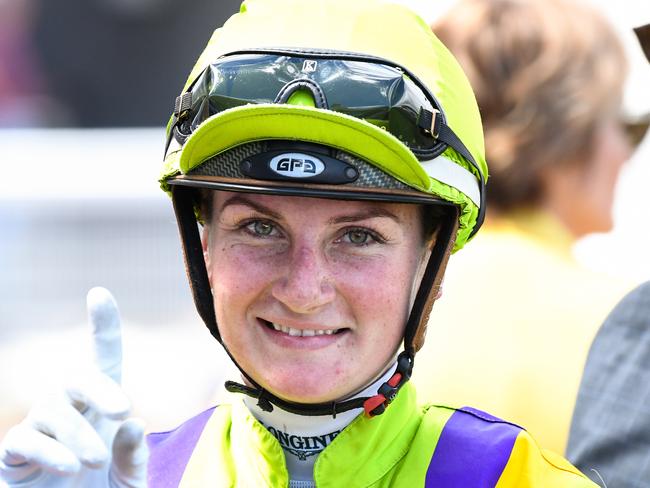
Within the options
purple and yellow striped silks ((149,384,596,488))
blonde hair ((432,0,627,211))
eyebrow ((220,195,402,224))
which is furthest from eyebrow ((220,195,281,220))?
blonde hair ((432,0,627,211))

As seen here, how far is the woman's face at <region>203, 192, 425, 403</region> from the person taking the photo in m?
2.34

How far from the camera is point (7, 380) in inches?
229

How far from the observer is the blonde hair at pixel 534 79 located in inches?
144

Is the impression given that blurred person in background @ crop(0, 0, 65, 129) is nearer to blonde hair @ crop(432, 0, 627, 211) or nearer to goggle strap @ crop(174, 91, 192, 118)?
blonde hair @ crop(432, 0, 627, 211)

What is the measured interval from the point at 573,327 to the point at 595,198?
25.2 inches

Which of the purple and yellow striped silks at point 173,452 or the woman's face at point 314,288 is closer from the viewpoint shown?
the woman's face at point 314,288

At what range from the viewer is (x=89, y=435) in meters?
2.16

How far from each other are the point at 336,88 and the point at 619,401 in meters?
1.00

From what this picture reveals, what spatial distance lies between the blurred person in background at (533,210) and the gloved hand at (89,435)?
1.29 metres

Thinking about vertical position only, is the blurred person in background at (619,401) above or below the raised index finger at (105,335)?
below

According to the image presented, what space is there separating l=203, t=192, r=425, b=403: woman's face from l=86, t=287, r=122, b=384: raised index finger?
0.26 metres

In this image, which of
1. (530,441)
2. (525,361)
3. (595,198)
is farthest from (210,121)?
(595,198)

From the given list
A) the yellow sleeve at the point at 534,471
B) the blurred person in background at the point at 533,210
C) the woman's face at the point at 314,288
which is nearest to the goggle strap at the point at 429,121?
the woman's face at the point at 314,288

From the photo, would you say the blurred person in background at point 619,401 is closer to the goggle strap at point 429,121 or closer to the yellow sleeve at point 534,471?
the yellow sleeve at point 534,471
